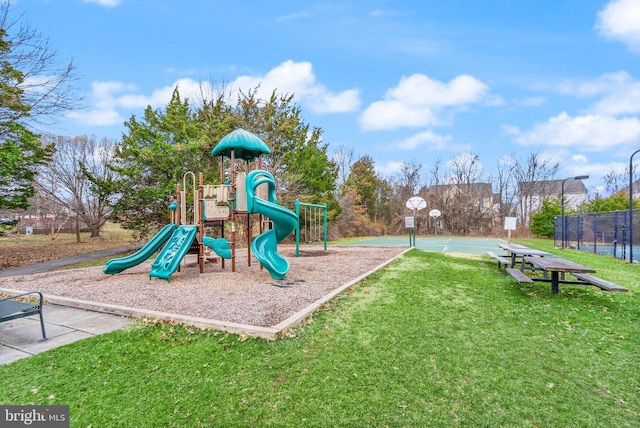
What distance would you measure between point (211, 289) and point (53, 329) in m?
2.56

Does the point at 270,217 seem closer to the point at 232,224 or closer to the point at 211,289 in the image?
the point at 232,224

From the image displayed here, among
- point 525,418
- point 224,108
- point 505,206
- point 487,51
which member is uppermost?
point 224,108

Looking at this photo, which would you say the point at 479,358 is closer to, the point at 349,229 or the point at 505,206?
the point at 349,229

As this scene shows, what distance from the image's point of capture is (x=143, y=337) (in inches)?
157

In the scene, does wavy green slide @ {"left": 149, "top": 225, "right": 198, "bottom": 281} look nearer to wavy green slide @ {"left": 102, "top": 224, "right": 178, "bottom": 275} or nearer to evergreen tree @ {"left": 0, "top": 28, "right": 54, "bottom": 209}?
wavy green slide @ {"left": 102, "top": 224, "right": 178, "bottom": 275}

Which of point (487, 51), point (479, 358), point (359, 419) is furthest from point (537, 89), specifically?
point (359, 419)

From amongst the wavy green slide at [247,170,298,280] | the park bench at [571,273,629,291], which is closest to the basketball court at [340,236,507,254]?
the park bench at [571,273,629,291]

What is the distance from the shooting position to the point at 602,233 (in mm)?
15500

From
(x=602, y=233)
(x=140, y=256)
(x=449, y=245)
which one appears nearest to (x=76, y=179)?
(x=140, y=256)

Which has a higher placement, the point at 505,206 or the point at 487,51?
the point at 487,51

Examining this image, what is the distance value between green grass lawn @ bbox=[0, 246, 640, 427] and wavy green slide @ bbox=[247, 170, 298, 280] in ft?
8.65

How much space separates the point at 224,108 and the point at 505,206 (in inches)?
1190

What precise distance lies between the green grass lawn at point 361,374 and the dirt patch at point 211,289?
0.62m

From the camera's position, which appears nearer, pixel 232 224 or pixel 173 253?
pixel 173 253
